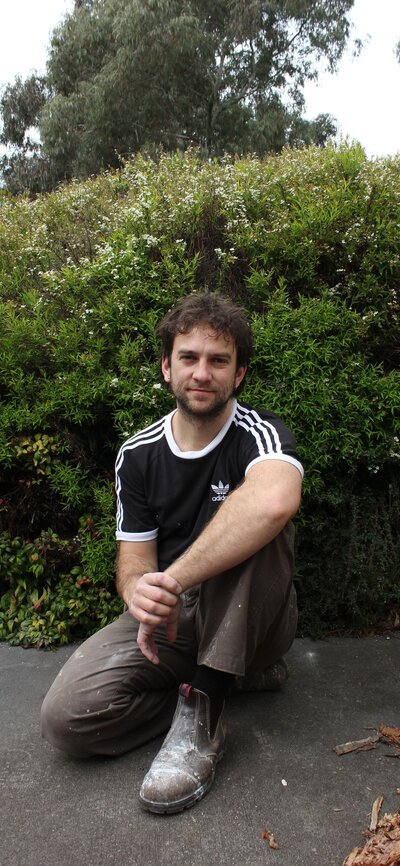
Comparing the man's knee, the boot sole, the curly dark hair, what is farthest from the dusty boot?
the curly dark hair

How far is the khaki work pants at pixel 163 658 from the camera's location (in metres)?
2.40

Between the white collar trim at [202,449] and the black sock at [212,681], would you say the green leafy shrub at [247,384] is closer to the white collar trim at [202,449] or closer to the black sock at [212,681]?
the white collar trim at [202,449]

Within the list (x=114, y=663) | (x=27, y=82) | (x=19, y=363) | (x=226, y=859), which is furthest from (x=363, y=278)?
(x=27, y=82)

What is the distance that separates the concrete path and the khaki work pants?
0.13 meters

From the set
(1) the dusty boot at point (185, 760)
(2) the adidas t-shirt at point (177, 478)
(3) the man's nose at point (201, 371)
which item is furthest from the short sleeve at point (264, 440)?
(1) the dusty boot at point (185, 760)

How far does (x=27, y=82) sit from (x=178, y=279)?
1335 inches

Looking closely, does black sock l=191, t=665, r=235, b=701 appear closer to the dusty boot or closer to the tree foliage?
the dusty boot

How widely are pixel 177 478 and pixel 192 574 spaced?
1.70 feet

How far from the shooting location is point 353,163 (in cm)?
389

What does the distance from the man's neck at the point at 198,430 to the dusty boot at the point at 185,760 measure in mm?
932

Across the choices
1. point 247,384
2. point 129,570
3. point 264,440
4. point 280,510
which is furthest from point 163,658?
point 247,384

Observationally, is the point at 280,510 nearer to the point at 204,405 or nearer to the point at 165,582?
the point at 165,582

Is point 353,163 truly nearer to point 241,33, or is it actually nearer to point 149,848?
point 149,848

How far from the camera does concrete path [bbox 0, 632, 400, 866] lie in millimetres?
2062
